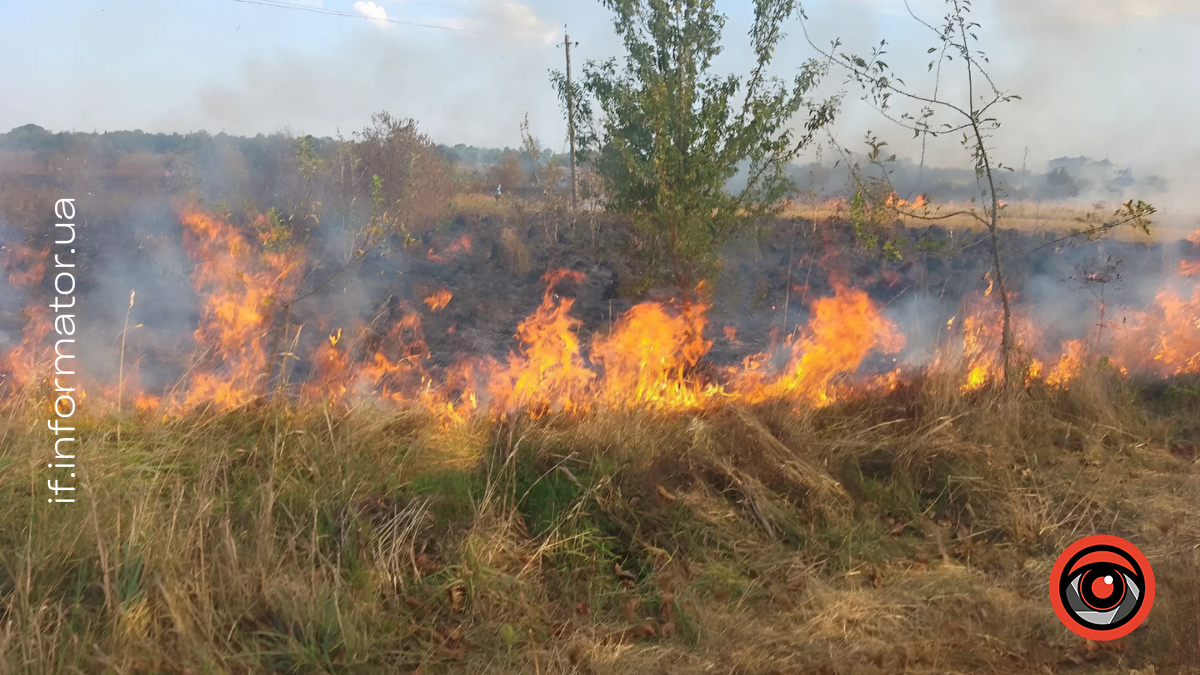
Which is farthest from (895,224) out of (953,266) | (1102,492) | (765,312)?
(1102,492)

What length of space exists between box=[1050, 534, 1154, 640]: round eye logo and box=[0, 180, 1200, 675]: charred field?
69 millimetres

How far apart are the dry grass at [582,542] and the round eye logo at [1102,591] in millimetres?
65

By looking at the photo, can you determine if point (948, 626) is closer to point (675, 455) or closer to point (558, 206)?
point (675, 455)

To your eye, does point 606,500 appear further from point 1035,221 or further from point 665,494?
point 1035,221

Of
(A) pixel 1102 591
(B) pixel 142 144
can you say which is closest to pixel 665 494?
(A) pixel 1102 591

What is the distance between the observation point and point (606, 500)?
366 centimetres

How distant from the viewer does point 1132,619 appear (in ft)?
9.41

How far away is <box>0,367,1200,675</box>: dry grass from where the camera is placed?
107 inches

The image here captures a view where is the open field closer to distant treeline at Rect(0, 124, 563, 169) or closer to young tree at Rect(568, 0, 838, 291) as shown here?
young tree at Rect(568, 0, 838, 291)

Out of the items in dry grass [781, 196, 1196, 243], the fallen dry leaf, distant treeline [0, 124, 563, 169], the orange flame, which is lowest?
the fallen dry leaf

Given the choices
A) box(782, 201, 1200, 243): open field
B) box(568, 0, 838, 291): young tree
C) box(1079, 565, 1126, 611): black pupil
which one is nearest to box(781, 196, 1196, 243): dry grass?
box(782, 201, 1200, 243): open field

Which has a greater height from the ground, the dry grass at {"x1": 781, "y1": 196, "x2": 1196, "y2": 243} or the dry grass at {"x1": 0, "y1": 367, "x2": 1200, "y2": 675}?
the dry grass at {"x1": 781, "y1": 196, "x2": 1196, "y2": 243}

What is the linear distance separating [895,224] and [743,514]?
10150 millimetres

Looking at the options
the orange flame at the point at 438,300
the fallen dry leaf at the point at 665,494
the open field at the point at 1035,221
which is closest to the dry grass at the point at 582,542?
the fallen dry leaf at the point at 665,494
